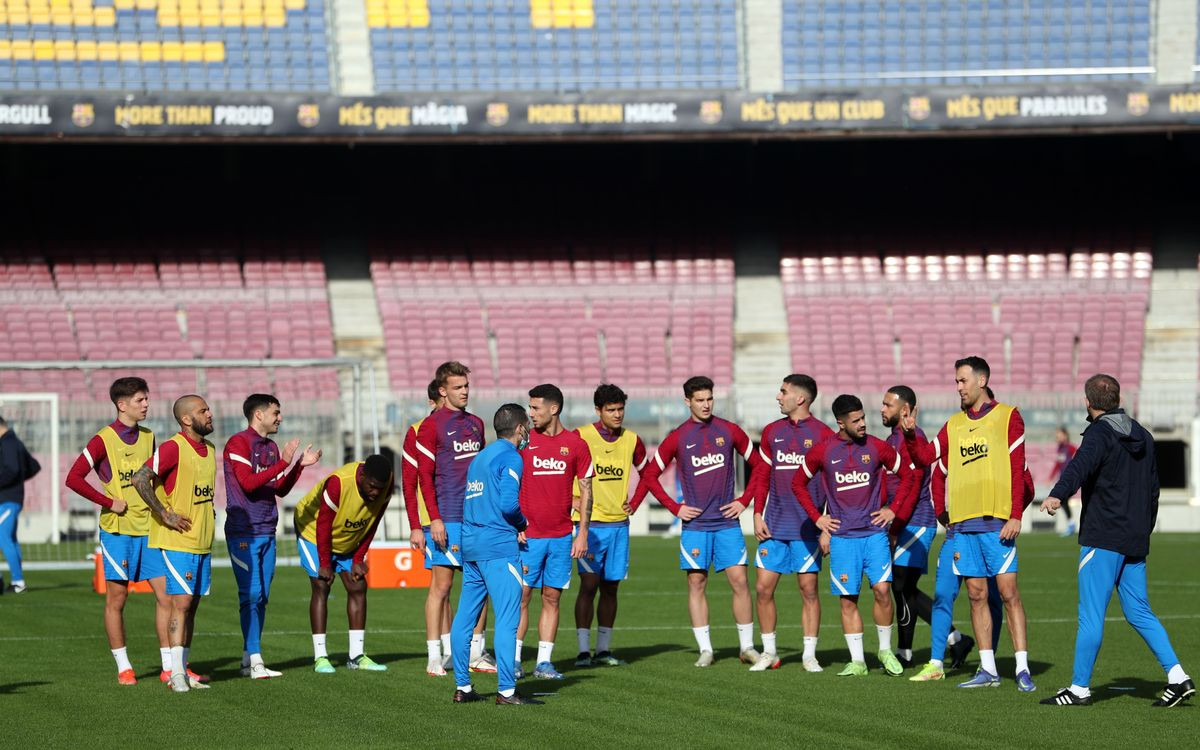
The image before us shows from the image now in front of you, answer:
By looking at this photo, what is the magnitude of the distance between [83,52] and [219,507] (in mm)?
12826

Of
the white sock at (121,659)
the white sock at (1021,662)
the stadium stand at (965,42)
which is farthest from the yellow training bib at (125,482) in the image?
the stadium stand at (965,42)

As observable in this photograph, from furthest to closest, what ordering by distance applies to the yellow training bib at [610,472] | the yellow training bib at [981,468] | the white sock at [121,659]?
1. the yellow training bib at [610,472]
2. the white sock at [121,659]
3. the yellow training bib at [981,468]

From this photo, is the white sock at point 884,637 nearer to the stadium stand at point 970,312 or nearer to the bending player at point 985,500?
the bending player at point 985,500

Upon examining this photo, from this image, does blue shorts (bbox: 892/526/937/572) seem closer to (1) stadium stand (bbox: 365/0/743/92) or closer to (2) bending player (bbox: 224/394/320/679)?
(2) bending player (bbox: 224/394/320/679)

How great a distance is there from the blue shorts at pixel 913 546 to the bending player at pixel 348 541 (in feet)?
13.0

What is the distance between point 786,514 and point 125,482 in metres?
5.36

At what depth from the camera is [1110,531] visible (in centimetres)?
954

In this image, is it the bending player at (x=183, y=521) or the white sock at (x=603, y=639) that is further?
the white sock at (x=603, y=639)

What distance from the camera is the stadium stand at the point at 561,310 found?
33.9 meters

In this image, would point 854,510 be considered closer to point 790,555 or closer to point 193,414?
point 790,555

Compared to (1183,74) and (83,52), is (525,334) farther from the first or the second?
(1183,74)

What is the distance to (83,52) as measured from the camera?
34.0 m

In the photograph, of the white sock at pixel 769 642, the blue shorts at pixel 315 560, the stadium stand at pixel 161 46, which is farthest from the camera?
the stadium stand at pixel 161 46

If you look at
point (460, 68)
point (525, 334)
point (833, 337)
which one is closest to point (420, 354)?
point (525, 334)
